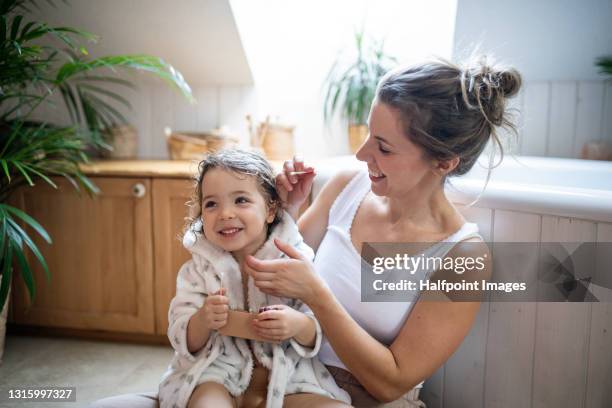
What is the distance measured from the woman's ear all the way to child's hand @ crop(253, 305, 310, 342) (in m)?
0.45

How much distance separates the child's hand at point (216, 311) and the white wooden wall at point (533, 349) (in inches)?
23.3

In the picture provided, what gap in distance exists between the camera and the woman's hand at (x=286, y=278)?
1.08 metres

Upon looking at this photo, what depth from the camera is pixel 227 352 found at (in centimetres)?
118

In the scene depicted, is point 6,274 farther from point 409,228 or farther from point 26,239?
point 409,228

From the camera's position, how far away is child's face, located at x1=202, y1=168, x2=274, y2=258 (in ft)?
3.87

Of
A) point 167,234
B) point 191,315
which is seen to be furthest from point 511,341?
point 167,234

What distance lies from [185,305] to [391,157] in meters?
0.55

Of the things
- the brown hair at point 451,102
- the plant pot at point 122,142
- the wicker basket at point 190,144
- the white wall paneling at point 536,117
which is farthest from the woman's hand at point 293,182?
the plant pot at point 122,142

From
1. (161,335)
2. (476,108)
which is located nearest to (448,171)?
(476,108)

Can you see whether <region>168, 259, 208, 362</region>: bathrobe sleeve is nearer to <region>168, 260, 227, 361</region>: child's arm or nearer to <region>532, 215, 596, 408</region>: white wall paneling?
<region>168, 260, 227, 361</region>: child's arm

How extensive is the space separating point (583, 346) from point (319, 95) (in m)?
2.04

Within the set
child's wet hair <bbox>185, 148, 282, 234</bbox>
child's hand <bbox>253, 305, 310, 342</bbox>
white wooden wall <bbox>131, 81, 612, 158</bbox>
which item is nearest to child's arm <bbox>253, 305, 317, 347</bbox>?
child's hand <bbox>253, 305, 310, 342</bbox>

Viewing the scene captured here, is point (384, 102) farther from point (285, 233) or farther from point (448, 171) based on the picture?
point (285, 233)

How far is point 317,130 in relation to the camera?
291 cm
